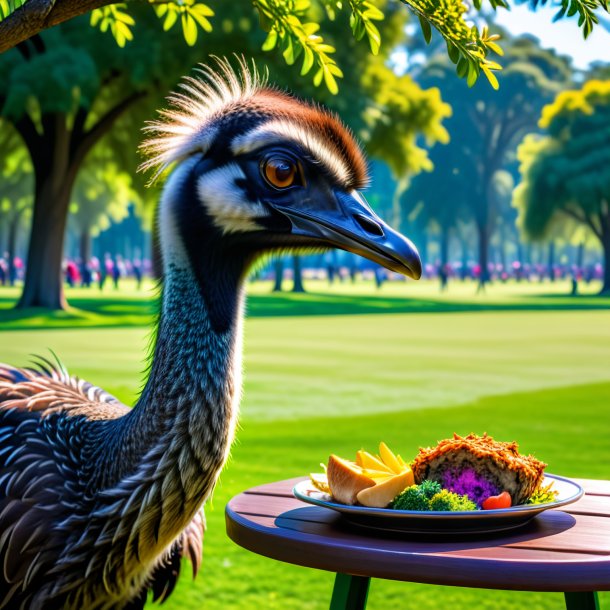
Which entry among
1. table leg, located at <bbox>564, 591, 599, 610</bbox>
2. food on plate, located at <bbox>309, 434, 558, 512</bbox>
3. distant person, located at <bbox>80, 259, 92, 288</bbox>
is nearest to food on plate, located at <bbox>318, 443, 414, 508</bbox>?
food on plate, located at <bbox>309, 434, 558, 512</bbox>

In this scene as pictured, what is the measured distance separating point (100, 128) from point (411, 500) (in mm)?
27101

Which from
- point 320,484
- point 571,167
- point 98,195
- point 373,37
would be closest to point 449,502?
point 320,484

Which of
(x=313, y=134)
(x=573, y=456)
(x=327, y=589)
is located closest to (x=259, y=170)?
(x=313, y=134)

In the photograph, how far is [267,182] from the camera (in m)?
3.26

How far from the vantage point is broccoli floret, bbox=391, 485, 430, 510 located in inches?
114

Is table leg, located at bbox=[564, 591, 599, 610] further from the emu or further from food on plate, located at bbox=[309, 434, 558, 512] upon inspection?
the emu

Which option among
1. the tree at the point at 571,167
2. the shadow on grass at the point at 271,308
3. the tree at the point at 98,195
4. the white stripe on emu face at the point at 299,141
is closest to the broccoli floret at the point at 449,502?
the white stripe on emu face at the point at 299,141

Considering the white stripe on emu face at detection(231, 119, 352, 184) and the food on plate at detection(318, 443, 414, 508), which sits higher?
the white stripe on emu face at detection(231, 119, 352, 184)

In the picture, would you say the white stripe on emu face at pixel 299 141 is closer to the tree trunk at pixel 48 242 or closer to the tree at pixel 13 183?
the tree trunk at pixel 48 242

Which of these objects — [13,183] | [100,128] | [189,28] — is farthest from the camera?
[13,183]

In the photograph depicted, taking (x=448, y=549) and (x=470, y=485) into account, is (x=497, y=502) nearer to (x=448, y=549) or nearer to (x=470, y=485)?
(x=470, y=485)

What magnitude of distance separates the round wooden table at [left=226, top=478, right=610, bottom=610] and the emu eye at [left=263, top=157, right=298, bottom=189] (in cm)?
97

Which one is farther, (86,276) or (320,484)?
(86,276)

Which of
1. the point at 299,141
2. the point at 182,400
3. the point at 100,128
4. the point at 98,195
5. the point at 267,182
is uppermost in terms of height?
the point at 98,195
